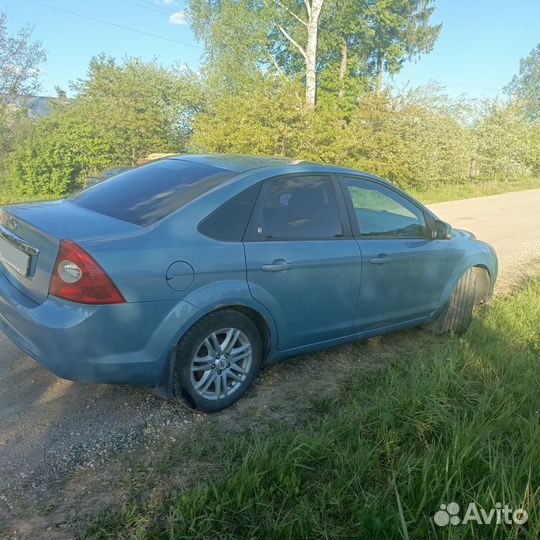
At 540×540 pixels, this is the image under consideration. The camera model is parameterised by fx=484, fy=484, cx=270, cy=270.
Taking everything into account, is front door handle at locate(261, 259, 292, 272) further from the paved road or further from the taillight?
the paved road

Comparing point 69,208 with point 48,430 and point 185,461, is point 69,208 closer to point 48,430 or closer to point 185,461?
point 48,430

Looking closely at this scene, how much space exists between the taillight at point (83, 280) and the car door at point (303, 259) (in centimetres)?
86

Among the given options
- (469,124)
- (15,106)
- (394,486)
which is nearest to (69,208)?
(394,486)

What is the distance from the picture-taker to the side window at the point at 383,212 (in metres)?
3.84

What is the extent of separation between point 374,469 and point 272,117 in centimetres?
1526

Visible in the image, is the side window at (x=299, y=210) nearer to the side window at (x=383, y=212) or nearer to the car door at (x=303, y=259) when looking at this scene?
the car door at (x=303, y=259)

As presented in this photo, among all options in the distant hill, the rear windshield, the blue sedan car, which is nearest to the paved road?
the blue sedan car

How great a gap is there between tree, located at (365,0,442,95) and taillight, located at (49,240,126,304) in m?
33.1

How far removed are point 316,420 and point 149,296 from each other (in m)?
1.31

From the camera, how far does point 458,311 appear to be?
457 centimetres

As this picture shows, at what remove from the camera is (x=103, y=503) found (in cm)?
227

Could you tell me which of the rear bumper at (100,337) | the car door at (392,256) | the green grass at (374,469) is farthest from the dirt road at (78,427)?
the car door at (392,256)

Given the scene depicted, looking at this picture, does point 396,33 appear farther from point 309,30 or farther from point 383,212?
point 383,212

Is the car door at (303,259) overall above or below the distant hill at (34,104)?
below
